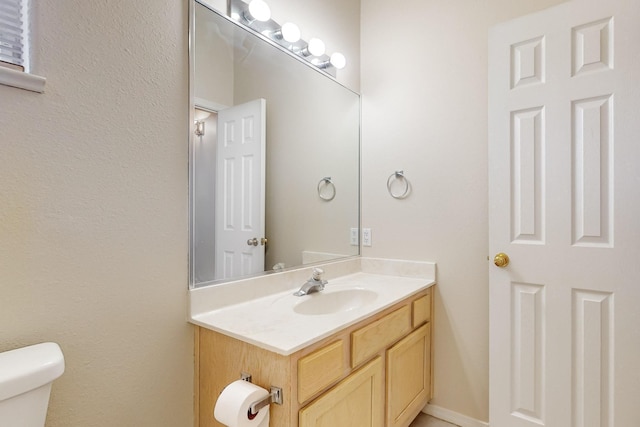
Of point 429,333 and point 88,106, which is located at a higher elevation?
point 88,106

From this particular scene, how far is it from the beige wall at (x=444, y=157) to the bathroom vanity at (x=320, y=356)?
0.29m

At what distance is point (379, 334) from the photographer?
1.35 m

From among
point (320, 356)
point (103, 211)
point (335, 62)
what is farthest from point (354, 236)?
point (103, 211)

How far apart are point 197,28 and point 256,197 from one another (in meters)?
0.71

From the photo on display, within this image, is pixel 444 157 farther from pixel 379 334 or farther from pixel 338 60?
pixel 379 334

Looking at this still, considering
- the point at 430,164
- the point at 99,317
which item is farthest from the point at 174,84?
the point at 430,164

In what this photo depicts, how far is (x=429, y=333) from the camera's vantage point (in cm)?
184

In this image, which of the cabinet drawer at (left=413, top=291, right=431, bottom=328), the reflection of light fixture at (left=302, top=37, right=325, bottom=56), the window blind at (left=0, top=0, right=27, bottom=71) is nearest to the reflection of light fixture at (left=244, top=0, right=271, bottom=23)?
the reflection of light fixture at (left=302, top=37, right=325, bottom=56)

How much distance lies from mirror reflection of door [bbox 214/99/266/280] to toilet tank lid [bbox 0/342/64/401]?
574 mm

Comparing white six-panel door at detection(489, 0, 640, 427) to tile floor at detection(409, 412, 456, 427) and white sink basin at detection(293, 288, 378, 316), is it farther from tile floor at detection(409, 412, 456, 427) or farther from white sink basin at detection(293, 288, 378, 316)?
white sink basin at detection(293, 288, 378, 316)

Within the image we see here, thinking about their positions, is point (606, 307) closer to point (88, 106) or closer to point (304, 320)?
point (304, 320)

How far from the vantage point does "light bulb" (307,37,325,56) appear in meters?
1.77

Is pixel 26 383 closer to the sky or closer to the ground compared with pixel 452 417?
closer to the sky

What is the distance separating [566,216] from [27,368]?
1881 mm
